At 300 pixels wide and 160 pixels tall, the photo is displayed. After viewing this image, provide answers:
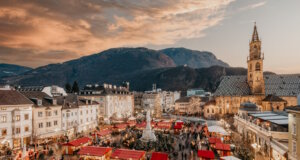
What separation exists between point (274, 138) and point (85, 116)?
44.2 meters

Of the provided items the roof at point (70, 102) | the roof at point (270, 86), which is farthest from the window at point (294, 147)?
the roof at point (270, 86)

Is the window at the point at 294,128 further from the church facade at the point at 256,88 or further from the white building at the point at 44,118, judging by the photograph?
the church facade at the point at 256,88

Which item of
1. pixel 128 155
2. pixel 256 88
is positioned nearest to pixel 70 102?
pixel 128 155

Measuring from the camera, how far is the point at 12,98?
34031 mm

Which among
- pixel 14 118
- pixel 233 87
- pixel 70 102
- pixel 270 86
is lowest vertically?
pixel 14 118

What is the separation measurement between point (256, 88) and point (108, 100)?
55358 mm

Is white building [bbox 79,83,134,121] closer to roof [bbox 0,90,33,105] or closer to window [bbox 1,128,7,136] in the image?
roof [bbox 0,90,33,105]

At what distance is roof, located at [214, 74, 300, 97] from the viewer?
204 ft

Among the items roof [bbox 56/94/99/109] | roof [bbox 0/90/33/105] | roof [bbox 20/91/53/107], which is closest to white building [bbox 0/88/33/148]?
roof [bbox 0/90/33/105]

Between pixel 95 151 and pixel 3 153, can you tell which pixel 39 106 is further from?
pixel 95 151

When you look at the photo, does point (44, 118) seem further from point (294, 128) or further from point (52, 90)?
point (294, 128)

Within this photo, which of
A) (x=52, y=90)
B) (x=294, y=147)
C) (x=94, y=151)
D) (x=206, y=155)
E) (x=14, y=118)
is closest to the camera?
(x=294, y=147)

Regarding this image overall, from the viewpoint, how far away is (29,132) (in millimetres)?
34875

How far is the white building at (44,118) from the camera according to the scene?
36375mm
